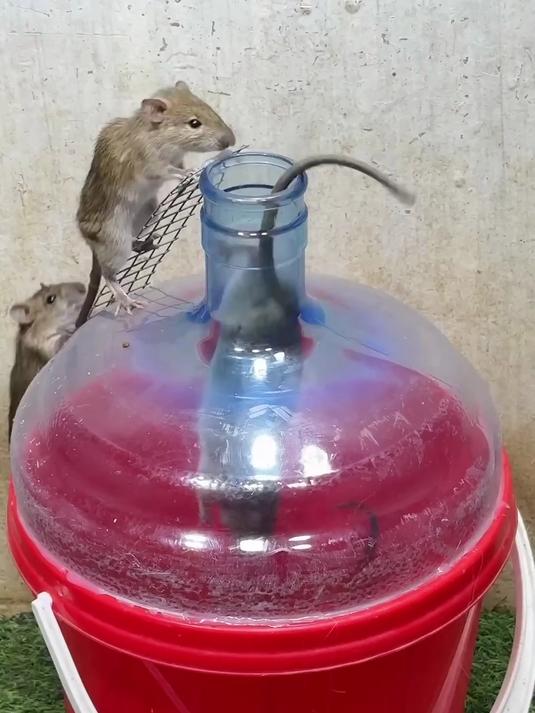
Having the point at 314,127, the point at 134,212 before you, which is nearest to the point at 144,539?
the point at 134,212

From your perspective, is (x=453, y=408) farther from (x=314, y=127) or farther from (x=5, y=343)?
(x=5, y=343)

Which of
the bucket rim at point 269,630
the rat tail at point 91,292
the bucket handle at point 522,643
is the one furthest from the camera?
the rat tail at point 91,292

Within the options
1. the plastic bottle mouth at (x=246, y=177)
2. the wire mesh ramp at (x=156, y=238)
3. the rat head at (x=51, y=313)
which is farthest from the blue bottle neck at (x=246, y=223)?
the rat head at (x=51, y=313)

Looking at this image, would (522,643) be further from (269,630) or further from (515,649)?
(269,630)

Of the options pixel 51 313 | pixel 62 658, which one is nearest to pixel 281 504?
pixel 62 658

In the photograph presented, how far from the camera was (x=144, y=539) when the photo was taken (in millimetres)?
749

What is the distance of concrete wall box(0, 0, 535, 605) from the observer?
1.04 m

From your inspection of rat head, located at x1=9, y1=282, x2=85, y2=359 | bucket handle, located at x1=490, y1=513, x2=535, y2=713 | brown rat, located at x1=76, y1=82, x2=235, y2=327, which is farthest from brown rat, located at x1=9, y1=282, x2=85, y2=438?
bucket handle, located at x1=490, y1=513, x2=535, y2=713

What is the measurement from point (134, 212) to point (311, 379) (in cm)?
32

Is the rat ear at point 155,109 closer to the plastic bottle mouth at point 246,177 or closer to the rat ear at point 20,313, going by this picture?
the plastic bottle mouth at point 246,177

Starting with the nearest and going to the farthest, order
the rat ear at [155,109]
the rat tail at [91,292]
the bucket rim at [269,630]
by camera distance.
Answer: the bucket rim at [269,630] → the rat ear at [155,109] → the rat tail at [91,292]

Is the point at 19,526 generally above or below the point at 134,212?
below

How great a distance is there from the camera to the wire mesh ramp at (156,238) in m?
1.02

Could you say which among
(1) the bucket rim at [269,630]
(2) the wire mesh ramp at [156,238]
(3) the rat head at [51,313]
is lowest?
(1) the bucket rim at [269,630]
